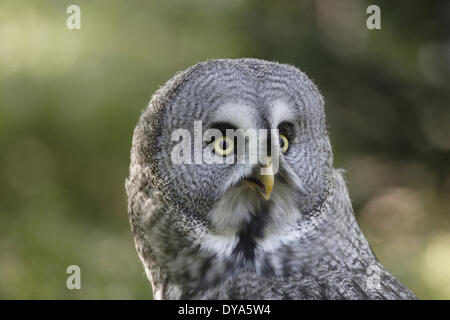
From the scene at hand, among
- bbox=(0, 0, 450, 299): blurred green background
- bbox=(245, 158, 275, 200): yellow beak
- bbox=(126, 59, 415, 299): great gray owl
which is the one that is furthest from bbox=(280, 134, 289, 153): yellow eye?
bbox=(0, 0, 450, 299): blurred green background

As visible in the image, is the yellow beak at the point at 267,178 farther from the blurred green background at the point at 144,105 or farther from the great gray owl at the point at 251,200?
the blurred green background at the point at 144,105

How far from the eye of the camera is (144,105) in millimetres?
3996

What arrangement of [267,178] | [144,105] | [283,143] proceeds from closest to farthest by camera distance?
[267,178] < [283,143] < [144,105]

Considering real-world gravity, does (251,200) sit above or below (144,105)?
below

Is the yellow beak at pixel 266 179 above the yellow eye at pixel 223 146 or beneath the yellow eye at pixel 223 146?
beneath

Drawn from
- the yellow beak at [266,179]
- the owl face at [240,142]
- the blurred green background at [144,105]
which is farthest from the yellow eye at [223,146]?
the blurred green background at [144,105]

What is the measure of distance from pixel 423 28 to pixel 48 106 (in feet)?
7.83

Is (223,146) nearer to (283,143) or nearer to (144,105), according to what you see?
(283,143)

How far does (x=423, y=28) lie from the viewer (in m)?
4.43

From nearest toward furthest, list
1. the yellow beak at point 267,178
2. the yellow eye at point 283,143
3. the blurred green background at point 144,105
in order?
the yellow beak at point 267,178
the yellow eye at point 283,143
the blurred green background at point 144,105

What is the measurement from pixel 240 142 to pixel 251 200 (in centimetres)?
20

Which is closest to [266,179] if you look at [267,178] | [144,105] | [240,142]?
[267,178]

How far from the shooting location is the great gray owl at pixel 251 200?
2.01 m
